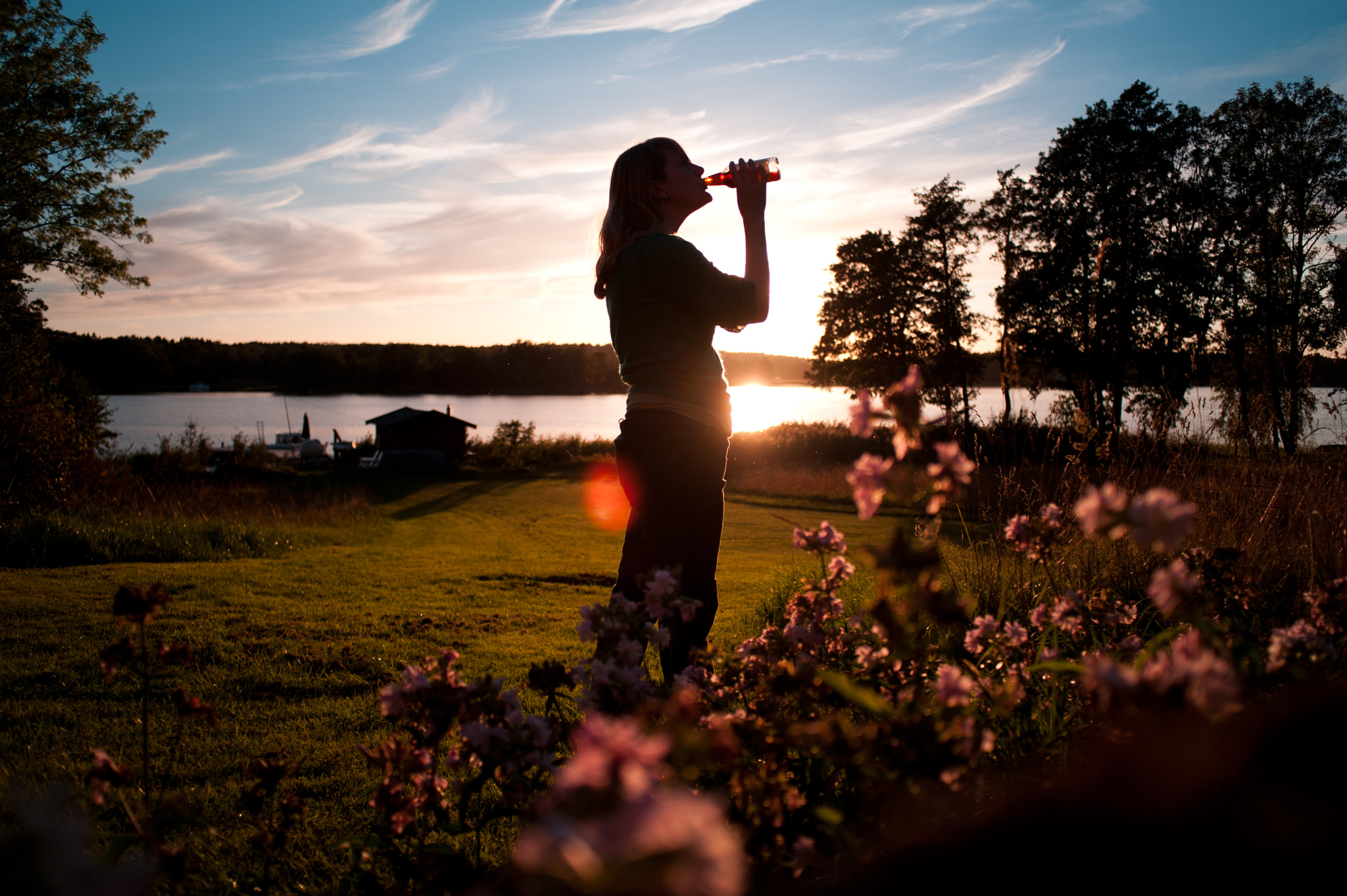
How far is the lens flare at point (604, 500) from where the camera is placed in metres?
17.0

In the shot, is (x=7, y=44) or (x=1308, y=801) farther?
(x=7, y=44)

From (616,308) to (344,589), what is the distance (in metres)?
6.13

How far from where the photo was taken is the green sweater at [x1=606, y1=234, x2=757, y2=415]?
101 inches

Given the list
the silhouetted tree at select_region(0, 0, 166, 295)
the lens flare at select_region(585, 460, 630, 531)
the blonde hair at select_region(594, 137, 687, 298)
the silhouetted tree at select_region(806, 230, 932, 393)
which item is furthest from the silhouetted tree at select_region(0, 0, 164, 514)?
the silhouetted tree at select_region(806, 230, 932, 393)

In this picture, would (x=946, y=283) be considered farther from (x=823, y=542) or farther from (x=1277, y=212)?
(x=823, y=542)

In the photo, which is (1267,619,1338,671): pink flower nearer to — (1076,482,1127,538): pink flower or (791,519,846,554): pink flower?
(1076,482,1127,538): pink flower

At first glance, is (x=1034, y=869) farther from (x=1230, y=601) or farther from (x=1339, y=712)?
(x=1230, y=601)

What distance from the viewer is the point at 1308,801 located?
1110 millimetres

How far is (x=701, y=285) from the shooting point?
2553 mm

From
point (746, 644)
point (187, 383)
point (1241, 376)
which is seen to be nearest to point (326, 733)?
point (746, 644)

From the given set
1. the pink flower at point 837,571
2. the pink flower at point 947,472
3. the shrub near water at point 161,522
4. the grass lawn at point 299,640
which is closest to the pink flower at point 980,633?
the pink flower at point 837,571

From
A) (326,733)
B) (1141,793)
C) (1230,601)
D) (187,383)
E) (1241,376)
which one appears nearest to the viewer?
(1141,793)

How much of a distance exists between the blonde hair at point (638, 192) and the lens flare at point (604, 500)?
8.78 m

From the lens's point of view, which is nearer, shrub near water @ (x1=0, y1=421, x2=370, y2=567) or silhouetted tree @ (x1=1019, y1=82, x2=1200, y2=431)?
shrub near water @ (x1=0, y1=421, x2=370, y2=567)
